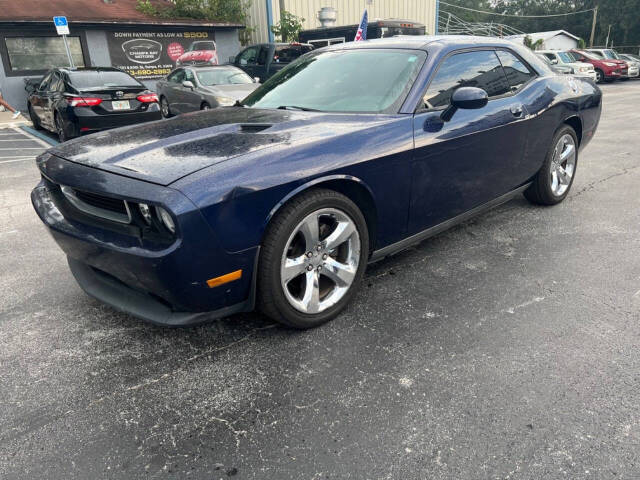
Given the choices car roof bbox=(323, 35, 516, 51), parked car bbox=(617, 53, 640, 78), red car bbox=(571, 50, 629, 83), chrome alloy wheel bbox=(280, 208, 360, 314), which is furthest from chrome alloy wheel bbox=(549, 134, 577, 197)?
parked car bbox=(617, 53, 640, 78)

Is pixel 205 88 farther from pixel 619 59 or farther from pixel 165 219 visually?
pixel 619 59

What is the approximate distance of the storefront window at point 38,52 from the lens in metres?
15.6

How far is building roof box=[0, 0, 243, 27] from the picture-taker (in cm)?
1548

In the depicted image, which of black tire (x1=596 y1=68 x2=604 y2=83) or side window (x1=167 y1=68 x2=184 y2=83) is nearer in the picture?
side window (x1=167 y1=68 x2=184 y2=83)

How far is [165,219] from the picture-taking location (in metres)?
2.14

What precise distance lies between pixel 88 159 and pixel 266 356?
1.37 meters

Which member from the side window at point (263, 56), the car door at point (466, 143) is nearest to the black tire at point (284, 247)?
the car door at point (466, 143)

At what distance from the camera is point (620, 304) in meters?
2.92

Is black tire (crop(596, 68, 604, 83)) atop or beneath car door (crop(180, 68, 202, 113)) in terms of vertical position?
beneath

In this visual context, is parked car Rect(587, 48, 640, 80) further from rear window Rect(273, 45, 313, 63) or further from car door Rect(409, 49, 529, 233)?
car door Rect(409, 49, 529, 233)

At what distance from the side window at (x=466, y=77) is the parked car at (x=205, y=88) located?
6434 mm

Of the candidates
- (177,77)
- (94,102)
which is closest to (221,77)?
(177,77)

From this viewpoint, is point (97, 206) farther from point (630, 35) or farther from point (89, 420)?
point (630, 35)

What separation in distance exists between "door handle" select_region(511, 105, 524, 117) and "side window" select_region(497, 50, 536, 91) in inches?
7.8
